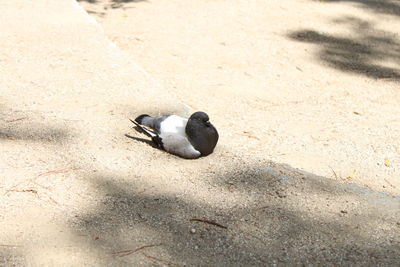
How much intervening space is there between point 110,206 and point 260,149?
185 centimetres

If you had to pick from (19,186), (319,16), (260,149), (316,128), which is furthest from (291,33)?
(19,186)

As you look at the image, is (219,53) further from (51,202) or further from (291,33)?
(51,202)

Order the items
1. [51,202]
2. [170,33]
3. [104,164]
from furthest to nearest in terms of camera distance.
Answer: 1. [170,33]
2. [104,164]
3. [51,202]

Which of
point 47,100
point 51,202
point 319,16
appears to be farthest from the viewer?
point 319,16

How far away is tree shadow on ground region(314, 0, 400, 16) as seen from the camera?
8.20 metres

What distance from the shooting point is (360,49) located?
7.29 meters

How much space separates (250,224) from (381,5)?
6.00m

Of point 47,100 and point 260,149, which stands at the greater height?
point 47,100

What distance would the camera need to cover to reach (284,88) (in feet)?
20.6

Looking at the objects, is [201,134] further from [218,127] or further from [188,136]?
[218,127]

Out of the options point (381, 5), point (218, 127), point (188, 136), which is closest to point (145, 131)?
point (188, 136)

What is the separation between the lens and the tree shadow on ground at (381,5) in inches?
323

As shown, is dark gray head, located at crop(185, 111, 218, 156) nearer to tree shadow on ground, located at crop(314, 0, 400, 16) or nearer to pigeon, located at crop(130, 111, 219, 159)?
pigeon, located at crop(130, 111, 219, 159)

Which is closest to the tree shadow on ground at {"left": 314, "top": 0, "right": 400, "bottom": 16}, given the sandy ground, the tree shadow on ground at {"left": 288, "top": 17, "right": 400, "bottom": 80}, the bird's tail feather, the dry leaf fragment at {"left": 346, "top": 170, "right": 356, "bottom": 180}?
the sandy ground
